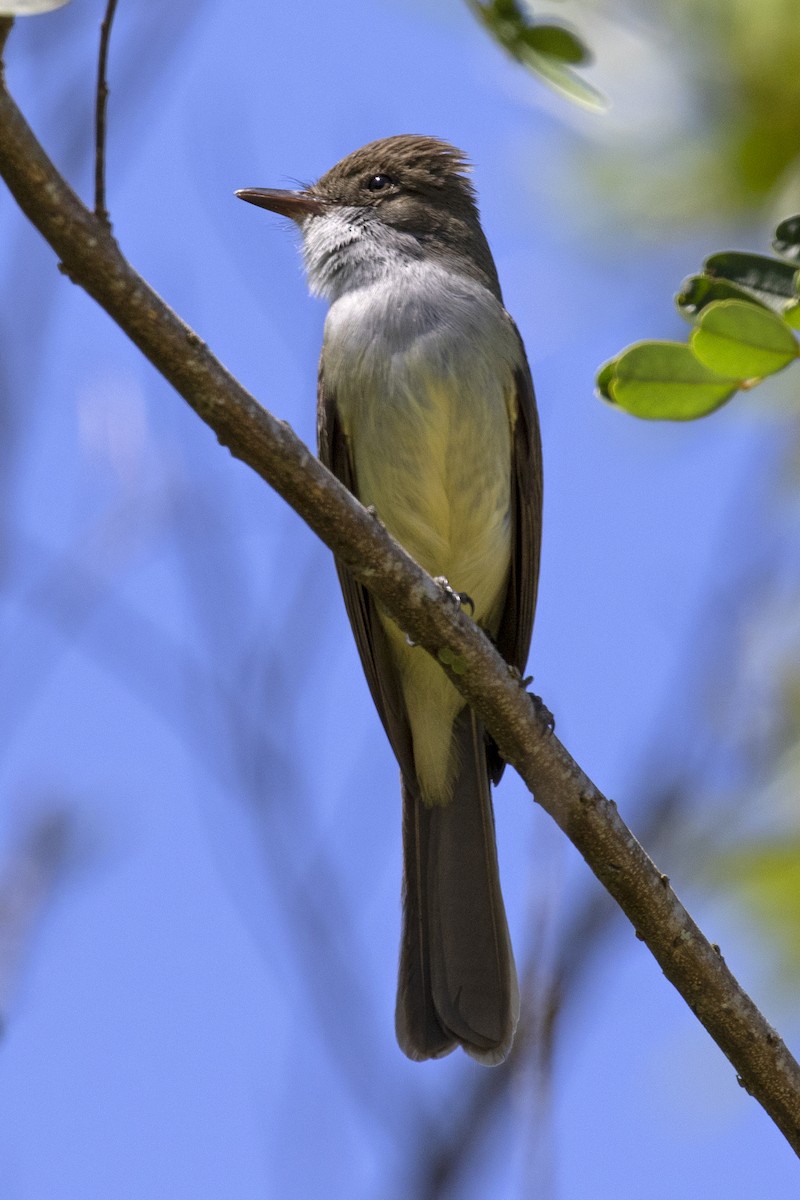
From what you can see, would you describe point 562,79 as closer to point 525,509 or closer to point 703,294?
point 703,294

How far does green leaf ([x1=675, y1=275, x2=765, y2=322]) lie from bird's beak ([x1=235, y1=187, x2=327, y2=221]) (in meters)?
3.23

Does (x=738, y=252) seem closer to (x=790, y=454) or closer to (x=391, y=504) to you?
(x=790, y=454)

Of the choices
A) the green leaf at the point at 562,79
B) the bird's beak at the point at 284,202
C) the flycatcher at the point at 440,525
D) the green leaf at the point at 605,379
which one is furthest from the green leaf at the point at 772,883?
the bird's beak at the point at 284,202

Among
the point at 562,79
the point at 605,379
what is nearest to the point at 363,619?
the point at 605,379

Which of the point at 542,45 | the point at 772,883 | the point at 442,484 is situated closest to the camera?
the point at 542,45

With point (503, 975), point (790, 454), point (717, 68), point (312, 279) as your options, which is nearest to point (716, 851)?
point (503, 975)

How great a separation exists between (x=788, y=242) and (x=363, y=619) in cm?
257

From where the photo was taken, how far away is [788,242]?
2506 millimetres

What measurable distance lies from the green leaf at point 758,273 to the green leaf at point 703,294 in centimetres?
2

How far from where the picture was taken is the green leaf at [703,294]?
261 centimetres

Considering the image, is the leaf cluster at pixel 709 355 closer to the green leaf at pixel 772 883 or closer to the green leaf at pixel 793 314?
the green leaf at pixel 793 314

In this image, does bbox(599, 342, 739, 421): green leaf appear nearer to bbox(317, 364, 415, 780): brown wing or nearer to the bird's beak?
bbox(317, 364, 415, 780): brown wing

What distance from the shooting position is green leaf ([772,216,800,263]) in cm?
250

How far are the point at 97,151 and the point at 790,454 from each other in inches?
110
